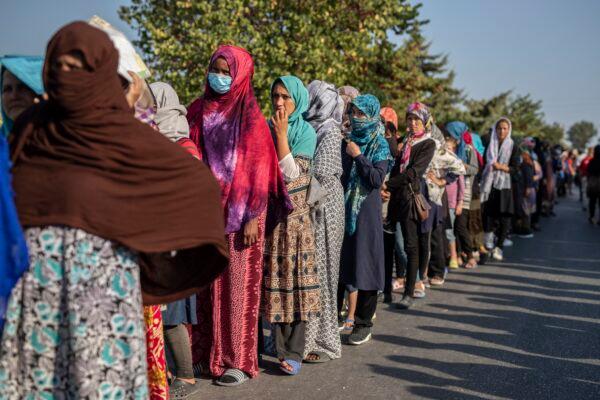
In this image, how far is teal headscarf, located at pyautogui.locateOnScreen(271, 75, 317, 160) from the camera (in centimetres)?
560

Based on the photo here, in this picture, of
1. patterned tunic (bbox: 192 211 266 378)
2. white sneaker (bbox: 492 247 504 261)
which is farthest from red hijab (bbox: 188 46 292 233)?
white sneaker (bbox: 492 247 504 261)

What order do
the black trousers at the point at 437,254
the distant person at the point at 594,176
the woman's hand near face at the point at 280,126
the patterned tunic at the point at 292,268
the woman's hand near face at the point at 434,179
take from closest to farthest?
the woman's hand near face at the point at 280,126 → the patterned tunic at the point at 292,268 → the woman's hand near face at the point at 434,179 → the black trousers at the point at 437,254 → the distant person at the point at 594,176

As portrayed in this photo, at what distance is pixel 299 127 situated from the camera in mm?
5629

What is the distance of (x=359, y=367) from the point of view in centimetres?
570

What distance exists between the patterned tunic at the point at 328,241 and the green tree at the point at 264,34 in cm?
1135

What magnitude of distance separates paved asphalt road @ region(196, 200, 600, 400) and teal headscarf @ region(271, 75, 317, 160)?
162 centimetres

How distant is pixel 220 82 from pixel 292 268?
1.45 meters

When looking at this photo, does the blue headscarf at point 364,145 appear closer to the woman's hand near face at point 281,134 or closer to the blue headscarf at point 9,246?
the woman's hand near face at point 281,134

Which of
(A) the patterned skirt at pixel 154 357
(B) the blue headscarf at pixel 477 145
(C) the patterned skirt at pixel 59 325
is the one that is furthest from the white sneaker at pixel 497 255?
(C) the patterned skirt at pixel 59 325

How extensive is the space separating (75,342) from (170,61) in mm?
15908

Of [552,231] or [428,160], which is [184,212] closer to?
[428,160]

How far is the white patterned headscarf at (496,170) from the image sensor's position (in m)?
11.3

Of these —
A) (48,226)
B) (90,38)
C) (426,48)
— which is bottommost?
(48,226)

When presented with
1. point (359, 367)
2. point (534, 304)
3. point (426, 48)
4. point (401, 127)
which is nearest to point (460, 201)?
point (534, 304)
